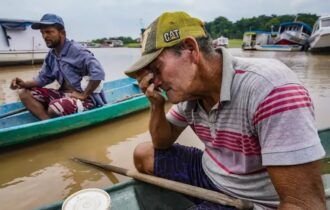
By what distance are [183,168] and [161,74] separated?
87 centimetres

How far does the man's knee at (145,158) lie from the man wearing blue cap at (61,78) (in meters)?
2.15

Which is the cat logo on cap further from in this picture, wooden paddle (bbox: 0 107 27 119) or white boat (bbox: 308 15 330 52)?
white boat (bbox: 308 15 330 52)

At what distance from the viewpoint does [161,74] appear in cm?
155

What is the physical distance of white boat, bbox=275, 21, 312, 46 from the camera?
26.6 meters

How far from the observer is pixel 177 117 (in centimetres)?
208

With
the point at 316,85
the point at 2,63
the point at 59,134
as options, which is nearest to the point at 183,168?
the point at 59,134

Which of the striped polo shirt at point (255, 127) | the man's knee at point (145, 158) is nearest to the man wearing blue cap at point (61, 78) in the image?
the man's knee at point (145, 158)

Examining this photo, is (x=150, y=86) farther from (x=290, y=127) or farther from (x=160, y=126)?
(x=290, y=127)

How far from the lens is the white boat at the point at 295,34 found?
2664cm

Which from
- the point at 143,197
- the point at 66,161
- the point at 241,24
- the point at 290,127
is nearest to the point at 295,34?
the point at 66,161

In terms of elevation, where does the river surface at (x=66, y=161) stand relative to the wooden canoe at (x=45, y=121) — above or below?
below

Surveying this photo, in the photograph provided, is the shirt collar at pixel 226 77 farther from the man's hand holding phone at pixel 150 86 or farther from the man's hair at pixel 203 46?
the man's hand holding phone at pixel 150 86

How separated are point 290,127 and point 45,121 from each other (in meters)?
A: 3.70

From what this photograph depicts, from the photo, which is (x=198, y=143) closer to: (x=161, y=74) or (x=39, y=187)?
(x=39, y=187)
